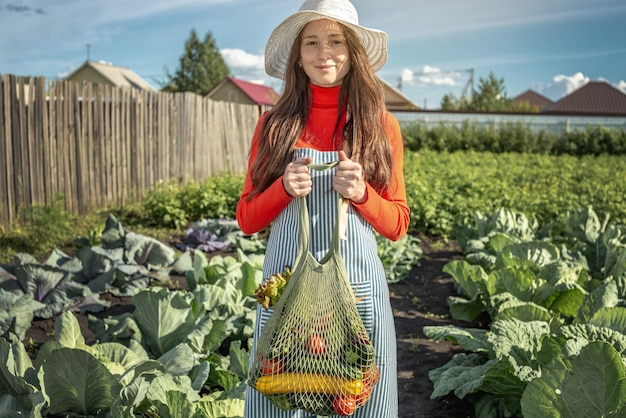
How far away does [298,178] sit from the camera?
1862 mm

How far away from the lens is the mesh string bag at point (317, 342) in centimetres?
179

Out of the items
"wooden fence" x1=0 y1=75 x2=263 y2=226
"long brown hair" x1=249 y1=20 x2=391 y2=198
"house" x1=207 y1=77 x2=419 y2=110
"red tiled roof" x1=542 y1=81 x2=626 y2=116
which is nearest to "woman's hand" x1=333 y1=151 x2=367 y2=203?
"long brown hair" x1=249 y1=20 x2=391 y2=198

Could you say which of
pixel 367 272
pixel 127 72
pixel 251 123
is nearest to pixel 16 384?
pixel 367 272

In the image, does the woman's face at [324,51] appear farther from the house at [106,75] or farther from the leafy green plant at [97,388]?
the house at [106,75]

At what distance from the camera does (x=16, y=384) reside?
2.85m

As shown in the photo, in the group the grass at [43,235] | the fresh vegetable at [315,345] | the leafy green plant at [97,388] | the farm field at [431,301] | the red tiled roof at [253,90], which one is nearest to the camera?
the fresh vegetable at [315,345]

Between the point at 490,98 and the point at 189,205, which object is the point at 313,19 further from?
the point at 490,98

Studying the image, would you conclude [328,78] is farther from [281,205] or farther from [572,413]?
[572,413]

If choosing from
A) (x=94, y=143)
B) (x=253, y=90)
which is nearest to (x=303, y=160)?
(x=94, y=143)

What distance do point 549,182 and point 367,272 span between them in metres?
10.5

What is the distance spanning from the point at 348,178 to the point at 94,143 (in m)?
8.00

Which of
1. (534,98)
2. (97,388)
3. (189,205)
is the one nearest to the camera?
(97,388)

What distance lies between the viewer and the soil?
3.53 metres

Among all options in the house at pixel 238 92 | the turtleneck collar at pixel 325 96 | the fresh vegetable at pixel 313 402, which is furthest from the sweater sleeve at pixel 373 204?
the house at pixel 238 92
